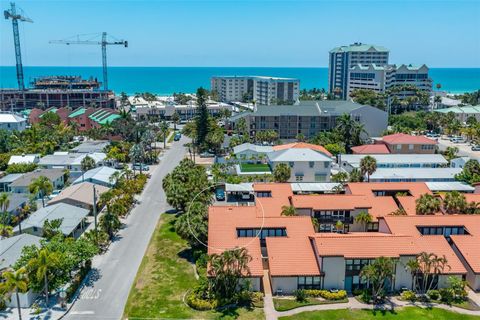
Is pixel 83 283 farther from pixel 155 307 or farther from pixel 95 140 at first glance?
pixel 95 140

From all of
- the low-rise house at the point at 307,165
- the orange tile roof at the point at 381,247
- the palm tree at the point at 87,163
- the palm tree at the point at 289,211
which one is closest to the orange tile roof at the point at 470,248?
the orange tile roof at the point at 381,247

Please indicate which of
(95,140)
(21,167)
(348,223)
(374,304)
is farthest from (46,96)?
(374,304)

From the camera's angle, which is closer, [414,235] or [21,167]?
[414,235]

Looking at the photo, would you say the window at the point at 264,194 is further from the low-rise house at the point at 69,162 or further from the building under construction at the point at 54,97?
the building under construction at the point at 54,97

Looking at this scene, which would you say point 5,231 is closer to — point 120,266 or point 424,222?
point 120,266

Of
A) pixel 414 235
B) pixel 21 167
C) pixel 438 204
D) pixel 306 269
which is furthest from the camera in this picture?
pixel 21 167
